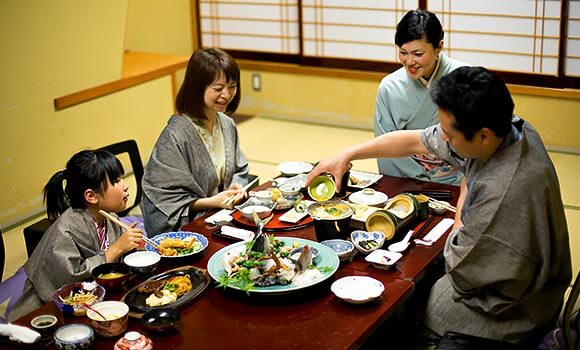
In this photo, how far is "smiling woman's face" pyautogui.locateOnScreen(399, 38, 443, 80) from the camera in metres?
3.92

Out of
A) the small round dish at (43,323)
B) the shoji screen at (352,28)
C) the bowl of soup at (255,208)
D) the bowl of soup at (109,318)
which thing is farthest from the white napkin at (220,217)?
the shoji screen at (352,28)

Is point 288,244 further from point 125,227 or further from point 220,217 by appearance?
point 125,227

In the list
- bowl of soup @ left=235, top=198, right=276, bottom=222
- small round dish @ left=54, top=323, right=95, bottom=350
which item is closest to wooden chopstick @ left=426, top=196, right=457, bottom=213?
bowl of soup @ left=235, top=198, right=276, bottom=222

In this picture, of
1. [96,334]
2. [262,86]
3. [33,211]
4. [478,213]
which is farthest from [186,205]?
[262,86]

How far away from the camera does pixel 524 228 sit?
2617 mm

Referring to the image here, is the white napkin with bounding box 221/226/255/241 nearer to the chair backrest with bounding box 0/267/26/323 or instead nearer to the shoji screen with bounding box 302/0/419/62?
the chair backrest with bounding box 0/267/26/323

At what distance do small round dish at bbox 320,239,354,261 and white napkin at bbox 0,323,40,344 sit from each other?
1102 millimetres

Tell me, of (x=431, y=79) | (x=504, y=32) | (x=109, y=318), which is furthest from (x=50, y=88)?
(x=504, y=32)

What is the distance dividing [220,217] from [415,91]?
1.38m

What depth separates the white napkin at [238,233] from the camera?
3.19 metres

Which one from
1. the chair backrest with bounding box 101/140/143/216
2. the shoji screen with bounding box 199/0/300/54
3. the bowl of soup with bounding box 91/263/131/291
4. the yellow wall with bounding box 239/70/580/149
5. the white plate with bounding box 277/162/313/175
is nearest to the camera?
the bowl of soup with bounding box 91/263/131/291

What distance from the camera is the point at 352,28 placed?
7121 millimetres

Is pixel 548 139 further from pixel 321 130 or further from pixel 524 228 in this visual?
pixel 524 228

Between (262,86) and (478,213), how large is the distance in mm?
5155
